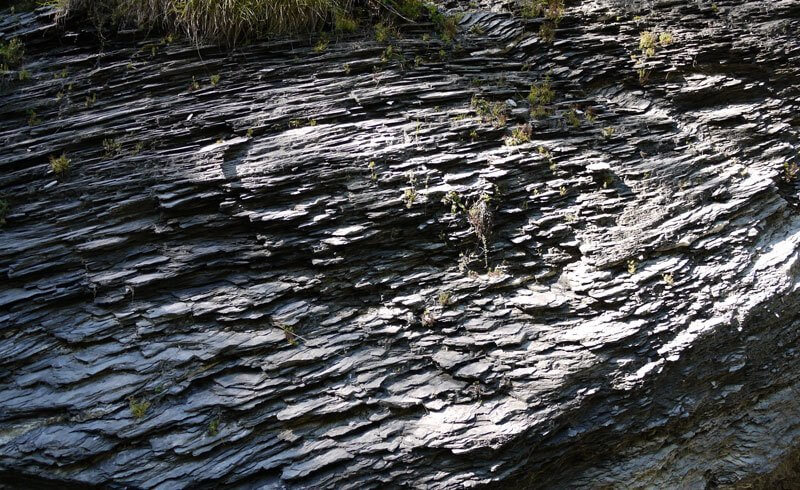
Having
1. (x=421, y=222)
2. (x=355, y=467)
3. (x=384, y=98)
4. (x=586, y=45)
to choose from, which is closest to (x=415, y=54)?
(x=384, y=98)

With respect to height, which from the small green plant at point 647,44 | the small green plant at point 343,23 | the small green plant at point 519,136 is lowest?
the small green plant at point 519,136

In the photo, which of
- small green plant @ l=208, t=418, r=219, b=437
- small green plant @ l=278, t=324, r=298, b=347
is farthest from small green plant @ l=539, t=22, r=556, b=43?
small green plant @ l=208, t=418, r=219, b=437

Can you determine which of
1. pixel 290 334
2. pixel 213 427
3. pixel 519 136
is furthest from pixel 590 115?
pixel 213 427

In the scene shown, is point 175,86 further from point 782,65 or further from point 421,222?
point 782,65

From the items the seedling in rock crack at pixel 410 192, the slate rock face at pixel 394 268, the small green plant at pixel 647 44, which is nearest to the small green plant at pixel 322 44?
the slate rock face at pixel 394 268

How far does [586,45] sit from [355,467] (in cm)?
613

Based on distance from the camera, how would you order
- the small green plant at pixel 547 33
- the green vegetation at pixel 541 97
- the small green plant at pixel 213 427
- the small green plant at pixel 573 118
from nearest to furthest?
the small green plant at pixel 213 427 < the small green plant at pixel 573 118 < the green vegetation at pixel 541 97 < the small green plant at pixel 547 33

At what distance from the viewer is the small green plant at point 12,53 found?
23.5 feet

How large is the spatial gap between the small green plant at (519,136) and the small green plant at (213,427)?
4.19 m

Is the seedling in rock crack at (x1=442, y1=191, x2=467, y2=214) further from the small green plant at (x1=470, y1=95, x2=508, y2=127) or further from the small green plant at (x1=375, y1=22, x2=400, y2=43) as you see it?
the small green plant at (x1=375, y1=22, x2=400, y2=43)

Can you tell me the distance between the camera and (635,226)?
19.2 ft

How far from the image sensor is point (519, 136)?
664 cm

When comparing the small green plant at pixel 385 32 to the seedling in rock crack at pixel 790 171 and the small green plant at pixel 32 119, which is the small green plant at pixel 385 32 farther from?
the seedling in rock crack at pixel 790 171

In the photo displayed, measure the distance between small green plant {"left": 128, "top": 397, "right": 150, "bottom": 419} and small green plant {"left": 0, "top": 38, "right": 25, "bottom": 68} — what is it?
500cm
